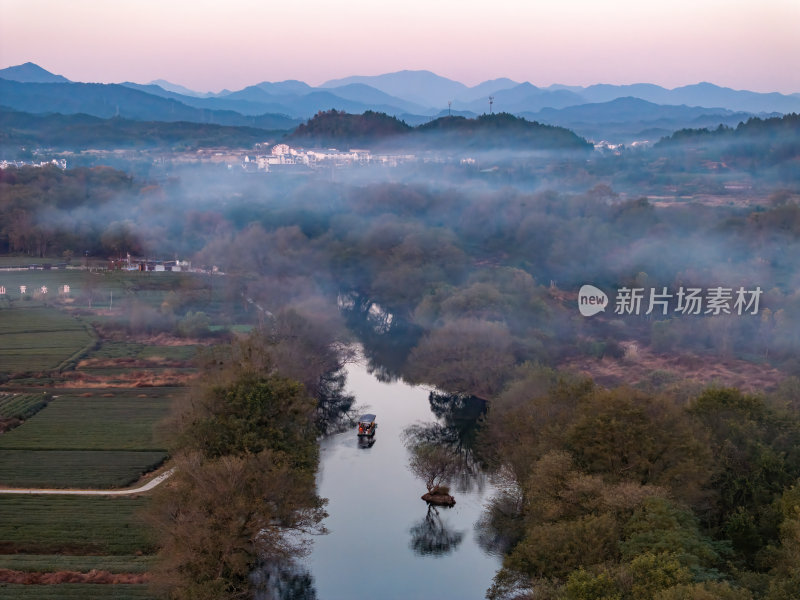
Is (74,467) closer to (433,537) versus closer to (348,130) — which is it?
(433,537)

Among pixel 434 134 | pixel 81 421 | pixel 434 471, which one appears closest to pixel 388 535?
pixel 434 471

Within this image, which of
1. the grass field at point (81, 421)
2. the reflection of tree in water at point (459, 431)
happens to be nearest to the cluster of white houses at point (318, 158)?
the grass field at point (81, 421)

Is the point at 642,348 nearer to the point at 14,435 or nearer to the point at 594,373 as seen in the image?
the point at 594,373

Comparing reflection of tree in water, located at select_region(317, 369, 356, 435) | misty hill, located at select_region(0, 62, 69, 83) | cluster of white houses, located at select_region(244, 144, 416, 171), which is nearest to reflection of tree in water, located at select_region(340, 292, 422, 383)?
reflection of tree in water, located at select_region(317, 369, 356, 435)

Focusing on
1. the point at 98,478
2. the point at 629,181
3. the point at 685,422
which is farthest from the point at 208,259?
the point at 629,181

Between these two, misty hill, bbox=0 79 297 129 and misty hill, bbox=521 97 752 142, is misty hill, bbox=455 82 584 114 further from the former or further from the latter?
misty hill, bbox=0 79 297 129

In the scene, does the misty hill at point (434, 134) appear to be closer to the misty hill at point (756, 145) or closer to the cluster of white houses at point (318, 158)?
the cluster of white houses at point (318, 158)

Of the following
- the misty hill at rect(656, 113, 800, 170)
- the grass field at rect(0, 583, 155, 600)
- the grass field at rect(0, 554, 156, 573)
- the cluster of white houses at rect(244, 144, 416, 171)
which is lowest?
the grass field at rect(0, 554, 156, 573)
